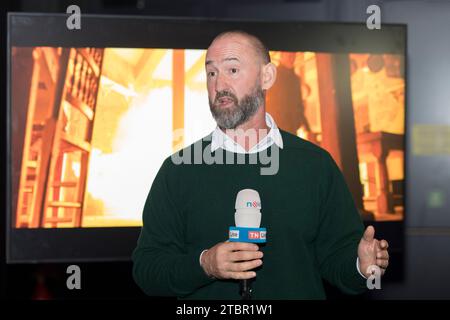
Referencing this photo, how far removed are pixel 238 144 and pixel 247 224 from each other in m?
0.41

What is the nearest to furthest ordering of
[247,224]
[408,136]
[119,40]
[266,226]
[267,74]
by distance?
[247,224] → [266,226] → [267,74] → [119,40] → [408,136]

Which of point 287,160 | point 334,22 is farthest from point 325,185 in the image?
point 334,22

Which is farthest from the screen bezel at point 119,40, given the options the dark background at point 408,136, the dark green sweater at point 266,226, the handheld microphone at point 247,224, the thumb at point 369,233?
the thumb at point 369,233

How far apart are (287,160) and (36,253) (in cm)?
233

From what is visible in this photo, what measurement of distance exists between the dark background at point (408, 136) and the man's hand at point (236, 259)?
8.82ft

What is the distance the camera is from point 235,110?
189 cm

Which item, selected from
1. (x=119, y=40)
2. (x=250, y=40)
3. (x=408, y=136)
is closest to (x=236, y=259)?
(x=250, y=40)

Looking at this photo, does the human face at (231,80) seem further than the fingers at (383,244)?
Yes

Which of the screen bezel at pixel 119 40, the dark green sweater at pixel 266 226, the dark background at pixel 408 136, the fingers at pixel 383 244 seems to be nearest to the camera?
the fingers at pixel 383 244

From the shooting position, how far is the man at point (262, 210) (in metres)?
1.82

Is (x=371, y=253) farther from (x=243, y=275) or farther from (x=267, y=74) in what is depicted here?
(x=267, y=74)

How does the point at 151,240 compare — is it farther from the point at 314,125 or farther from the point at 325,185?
the point at 314,125

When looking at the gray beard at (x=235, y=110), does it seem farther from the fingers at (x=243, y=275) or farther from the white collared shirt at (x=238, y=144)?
the fingers at (x=243, y=275)

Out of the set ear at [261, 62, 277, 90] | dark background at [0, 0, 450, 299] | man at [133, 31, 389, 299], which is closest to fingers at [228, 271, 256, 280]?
man at [133, 31, 389, 299]
